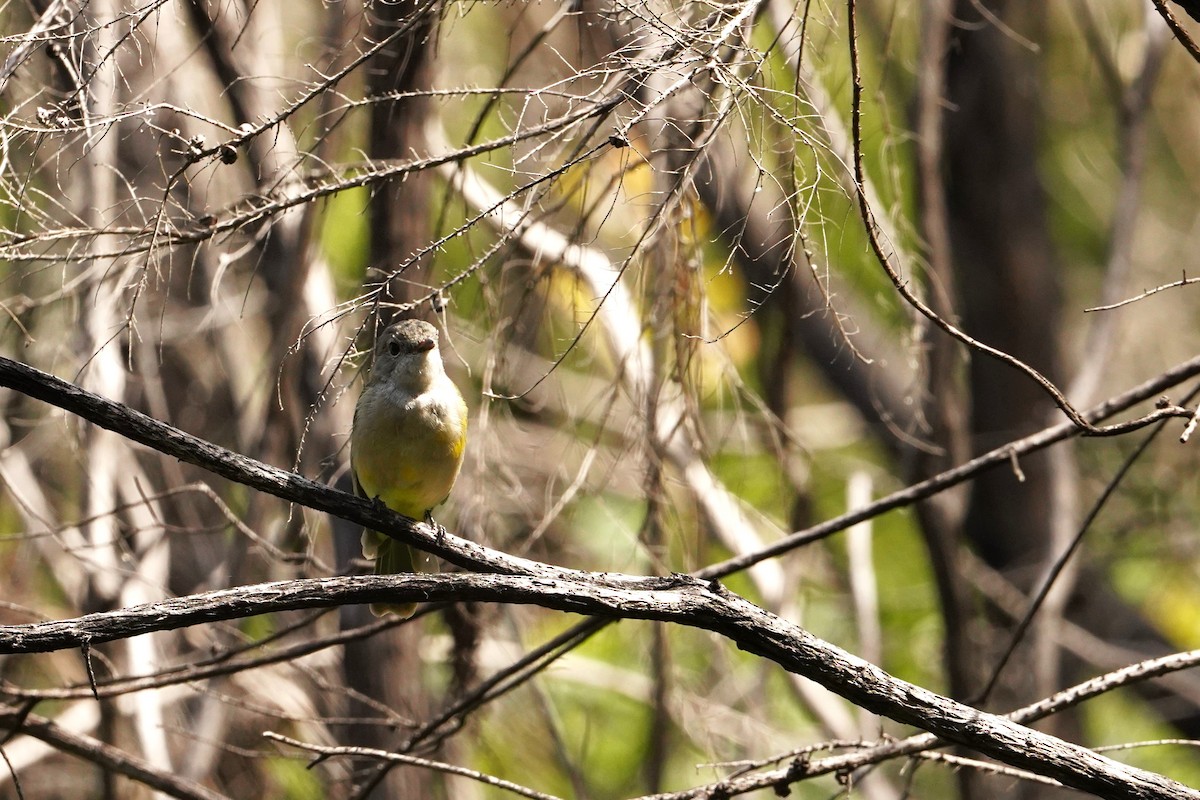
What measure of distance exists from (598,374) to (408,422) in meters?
4.24

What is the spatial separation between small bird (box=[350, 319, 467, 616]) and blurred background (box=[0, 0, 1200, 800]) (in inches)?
7.7

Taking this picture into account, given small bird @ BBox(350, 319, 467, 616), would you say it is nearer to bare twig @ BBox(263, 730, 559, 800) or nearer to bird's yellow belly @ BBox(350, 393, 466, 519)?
bird's yellow belly @ BBox(350, 393, 466, 519)

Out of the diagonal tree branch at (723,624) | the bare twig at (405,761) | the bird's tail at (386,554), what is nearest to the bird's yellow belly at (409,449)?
the bird's tail at (386,554)

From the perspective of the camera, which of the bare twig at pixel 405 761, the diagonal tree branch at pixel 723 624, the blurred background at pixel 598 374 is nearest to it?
the diagonal tree branch at pixel 723 624

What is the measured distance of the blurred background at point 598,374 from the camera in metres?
3.40

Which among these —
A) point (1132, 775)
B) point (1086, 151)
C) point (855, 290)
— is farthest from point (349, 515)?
point (1086, 151)

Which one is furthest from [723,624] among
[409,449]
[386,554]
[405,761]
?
[386,554]

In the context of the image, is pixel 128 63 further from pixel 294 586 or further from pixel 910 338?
pixel 294 586

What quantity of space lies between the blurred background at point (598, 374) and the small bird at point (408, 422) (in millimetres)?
196

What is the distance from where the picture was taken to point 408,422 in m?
4.14

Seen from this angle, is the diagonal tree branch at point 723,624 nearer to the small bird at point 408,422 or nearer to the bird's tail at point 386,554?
the small bird at point 408,422

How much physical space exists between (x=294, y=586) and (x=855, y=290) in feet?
21.3

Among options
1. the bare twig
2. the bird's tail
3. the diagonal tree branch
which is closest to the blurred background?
the bird's tail

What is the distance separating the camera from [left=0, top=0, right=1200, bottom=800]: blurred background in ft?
11.2
